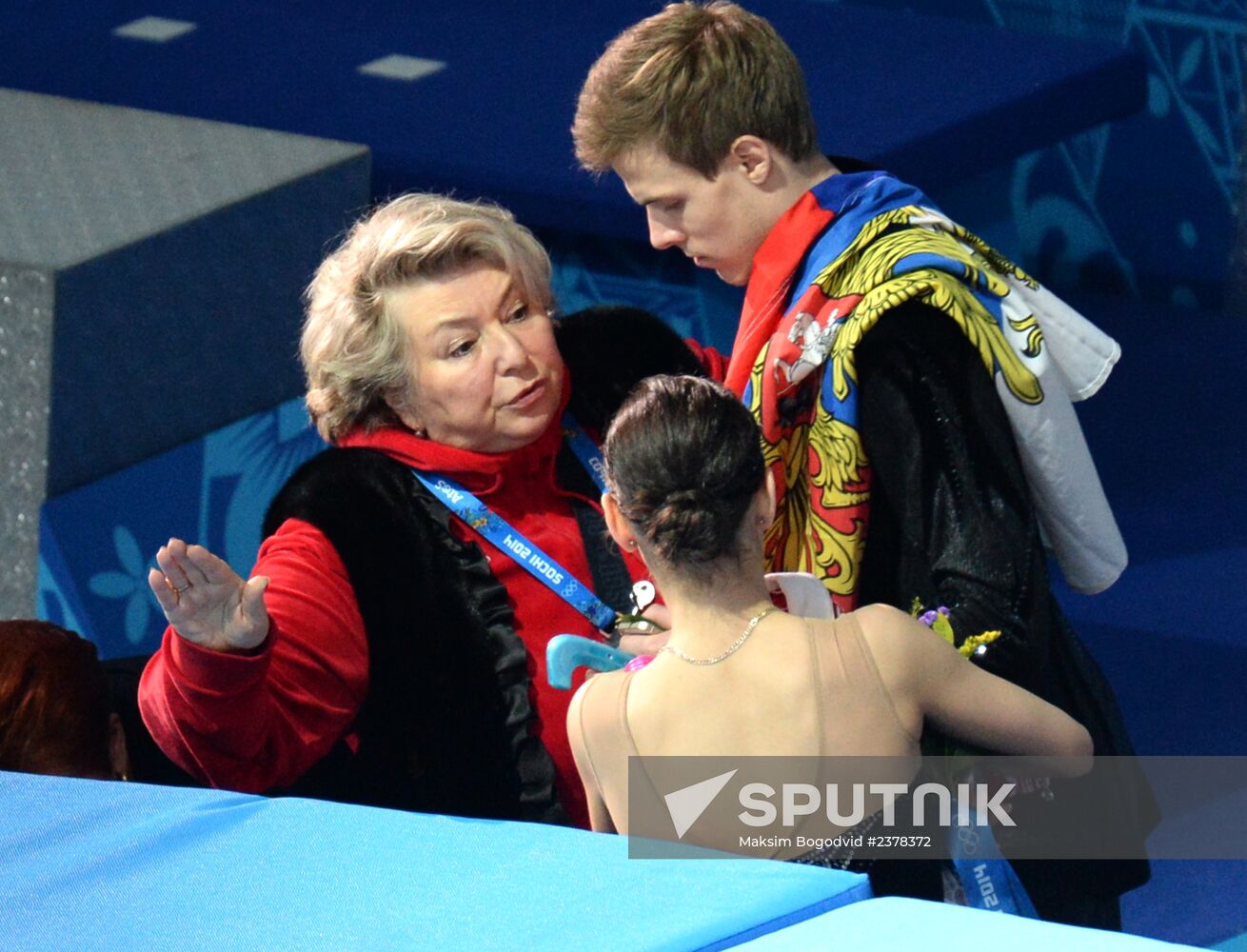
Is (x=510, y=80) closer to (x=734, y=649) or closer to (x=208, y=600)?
(x=208, y=600)

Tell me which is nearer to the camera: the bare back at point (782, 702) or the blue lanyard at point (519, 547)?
the bare back at point (782, 702)

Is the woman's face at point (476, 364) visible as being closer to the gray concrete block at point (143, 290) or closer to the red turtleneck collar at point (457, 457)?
the red turtleneck collar at point (457, 457)

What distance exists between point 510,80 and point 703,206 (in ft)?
9.43

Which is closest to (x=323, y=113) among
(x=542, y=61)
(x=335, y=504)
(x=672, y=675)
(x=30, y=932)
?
(x=542, y=61)

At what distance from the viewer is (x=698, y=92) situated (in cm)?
242

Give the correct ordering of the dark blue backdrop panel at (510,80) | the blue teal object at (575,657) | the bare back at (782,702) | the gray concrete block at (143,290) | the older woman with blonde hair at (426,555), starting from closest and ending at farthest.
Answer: the bare back at (782,702)
the blue teal object at (575,657)
the older woman with blonde hair at (426,555)
the gray concrete block at (143,290)
the dark blue backdrop panel at (510,80)

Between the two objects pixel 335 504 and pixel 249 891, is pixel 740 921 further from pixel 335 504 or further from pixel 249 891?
pixel 335 504

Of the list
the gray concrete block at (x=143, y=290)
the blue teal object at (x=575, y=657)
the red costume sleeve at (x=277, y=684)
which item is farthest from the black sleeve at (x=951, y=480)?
the gray concrete block at (x=143, y=290)

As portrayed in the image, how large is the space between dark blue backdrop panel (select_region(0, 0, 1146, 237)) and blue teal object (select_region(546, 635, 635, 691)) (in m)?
2.28

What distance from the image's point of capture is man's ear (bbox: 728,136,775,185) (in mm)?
2436

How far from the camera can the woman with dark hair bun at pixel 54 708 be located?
2494 mm

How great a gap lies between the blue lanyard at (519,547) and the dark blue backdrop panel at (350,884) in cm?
54

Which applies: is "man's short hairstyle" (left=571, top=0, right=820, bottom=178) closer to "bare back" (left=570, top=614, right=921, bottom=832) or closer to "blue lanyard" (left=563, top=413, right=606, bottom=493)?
"blue lanyard" (left=563, top=413, right=606, bottom=493)

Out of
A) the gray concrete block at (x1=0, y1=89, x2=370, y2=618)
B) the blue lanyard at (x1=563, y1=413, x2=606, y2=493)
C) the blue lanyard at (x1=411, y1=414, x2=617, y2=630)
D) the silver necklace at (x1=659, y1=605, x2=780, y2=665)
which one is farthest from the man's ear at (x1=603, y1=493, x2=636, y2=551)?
the gray concrete block at (x1=0, y1=89, x2=370, y2=618)
